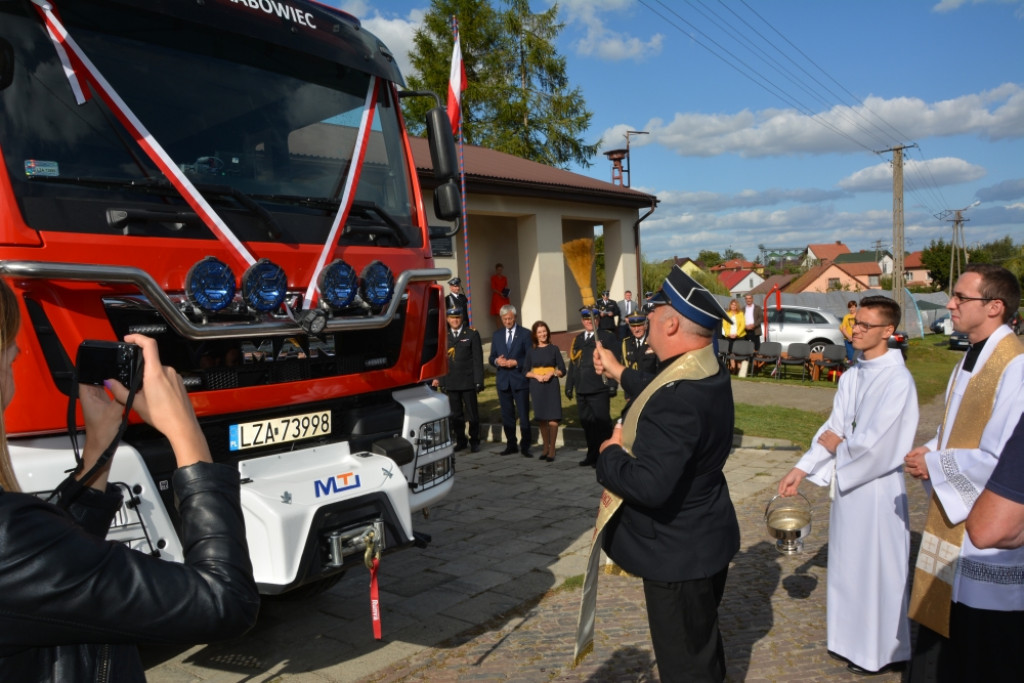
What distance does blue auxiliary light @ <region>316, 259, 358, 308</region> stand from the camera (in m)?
4.05

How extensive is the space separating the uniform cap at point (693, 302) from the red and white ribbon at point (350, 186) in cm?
183

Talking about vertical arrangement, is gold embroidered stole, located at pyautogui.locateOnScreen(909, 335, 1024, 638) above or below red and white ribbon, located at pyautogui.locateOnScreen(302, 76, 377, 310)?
below

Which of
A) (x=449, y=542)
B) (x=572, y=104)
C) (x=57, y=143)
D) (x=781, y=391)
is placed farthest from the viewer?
(x=572, y=104)

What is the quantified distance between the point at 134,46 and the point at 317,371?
181cm

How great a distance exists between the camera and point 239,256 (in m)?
3.79

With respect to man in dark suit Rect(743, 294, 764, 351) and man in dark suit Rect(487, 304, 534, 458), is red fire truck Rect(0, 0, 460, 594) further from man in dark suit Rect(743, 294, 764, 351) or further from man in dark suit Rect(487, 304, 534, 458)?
man in dark suit Rect(743, 294, 764, 351)

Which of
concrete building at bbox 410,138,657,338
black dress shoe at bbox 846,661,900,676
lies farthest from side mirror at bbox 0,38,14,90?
concrete building at bbox 410,138,657,338

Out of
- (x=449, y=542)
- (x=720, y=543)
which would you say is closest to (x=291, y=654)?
(x=449, y=542)

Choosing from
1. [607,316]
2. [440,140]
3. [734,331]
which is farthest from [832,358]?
[440,140]

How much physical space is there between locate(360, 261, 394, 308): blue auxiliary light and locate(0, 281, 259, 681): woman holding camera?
2.55 m

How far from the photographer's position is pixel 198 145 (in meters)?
3.95

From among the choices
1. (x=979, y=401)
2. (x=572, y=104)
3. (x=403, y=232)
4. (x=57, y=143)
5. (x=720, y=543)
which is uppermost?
(x=572, y=104)

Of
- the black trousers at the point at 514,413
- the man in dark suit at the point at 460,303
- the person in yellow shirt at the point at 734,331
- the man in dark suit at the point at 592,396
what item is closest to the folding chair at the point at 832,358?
the person in yellow shirt at the point at 734,331

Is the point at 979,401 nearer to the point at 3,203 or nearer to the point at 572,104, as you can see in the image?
the point at 3,203
